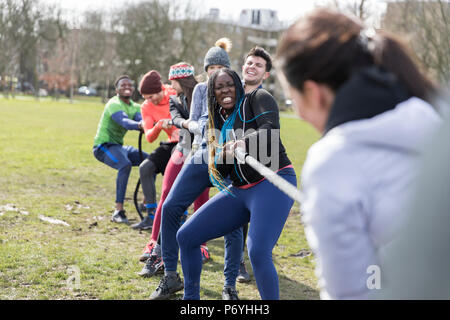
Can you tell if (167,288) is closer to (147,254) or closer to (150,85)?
(147,254)

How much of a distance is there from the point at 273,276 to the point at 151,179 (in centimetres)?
385

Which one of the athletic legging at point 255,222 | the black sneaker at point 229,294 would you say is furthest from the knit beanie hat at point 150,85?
the athletic legging at point 255,222

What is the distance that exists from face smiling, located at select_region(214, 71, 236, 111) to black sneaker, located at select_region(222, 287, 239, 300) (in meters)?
1.83

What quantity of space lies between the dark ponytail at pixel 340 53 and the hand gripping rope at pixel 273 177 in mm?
787

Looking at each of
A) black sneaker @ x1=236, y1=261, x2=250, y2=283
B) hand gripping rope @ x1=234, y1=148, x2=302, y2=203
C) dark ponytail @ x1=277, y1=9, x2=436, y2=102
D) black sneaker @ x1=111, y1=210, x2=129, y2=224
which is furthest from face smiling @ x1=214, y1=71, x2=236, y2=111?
black sneaker @ x1=111, y1=210, x2=129, y2=224

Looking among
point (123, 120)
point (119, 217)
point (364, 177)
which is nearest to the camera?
point (364, 177)

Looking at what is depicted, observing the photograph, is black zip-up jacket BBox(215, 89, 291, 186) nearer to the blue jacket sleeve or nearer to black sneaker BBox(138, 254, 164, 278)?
black sneaker BBox(138, 254, 164, 278)

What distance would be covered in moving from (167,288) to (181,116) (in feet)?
6.71

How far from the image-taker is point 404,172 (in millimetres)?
1245

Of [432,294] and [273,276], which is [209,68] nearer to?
[273,276]

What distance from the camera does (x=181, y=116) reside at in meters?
5.89

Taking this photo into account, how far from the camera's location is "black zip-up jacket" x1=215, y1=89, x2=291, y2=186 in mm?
3829

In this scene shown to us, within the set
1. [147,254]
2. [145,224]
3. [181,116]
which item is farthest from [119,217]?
[181,116]
